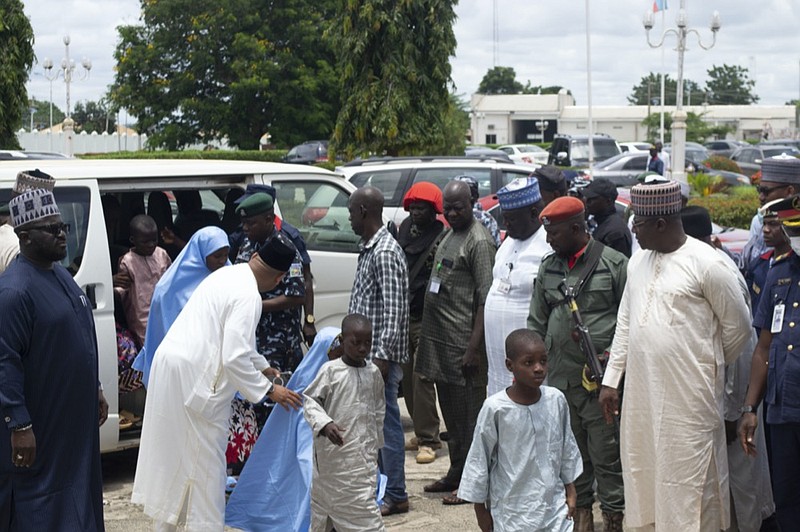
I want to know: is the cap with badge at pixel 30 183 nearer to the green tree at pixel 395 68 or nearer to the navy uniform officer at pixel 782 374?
the navy uniform officer at pixel 782 374

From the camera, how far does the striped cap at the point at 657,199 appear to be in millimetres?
5230

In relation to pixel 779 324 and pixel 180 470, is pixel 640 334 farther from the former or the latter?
pixel 180 470

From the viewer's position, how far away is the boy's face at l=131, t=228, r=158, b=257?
7.56m

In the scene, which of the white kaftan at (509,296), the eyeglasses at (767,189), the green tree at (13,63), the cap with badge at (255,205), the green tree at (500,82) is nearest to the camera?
the eyeglasses at (767,189)

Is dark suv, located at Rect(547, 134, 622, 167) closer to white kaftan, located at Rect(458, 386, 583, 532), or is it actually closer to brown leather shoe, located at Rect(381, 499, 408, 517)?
brown leather shoe, located at Rect(381, 499, 408, 517)

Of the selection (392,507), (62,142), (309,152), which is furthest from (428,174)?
(62,142)

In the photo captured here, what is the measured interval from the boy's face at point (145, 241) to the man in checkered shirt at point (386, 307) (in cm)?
171

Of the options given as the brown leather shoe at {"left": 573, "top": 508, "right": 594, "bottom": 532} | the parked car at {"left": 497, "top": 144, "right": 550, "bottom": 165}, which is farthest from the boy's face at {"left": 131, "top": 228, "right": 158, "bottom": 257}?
the parked car at {"left": 497, "top": 144, "right": 550, "bottom": 165}

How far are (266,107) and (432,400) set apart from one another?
32.2m

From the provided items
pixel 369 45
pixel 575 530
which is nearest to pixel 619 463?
pixel 575 530

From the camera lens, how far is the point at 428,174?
43.3 feet

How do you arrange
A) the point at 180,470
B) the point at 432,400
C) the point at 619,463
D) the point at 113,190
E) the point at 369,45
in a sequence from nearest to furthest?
the point at 180,470
the point at 619,463
the point at 113,190
the point at 432,400
the point at 369,45

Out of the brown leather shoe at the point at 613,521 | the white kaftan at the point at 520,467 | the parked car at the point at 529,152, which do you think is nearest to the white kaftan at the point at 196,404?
the white kaftan at the point at 520,467

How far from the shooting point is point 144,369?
681 cm
